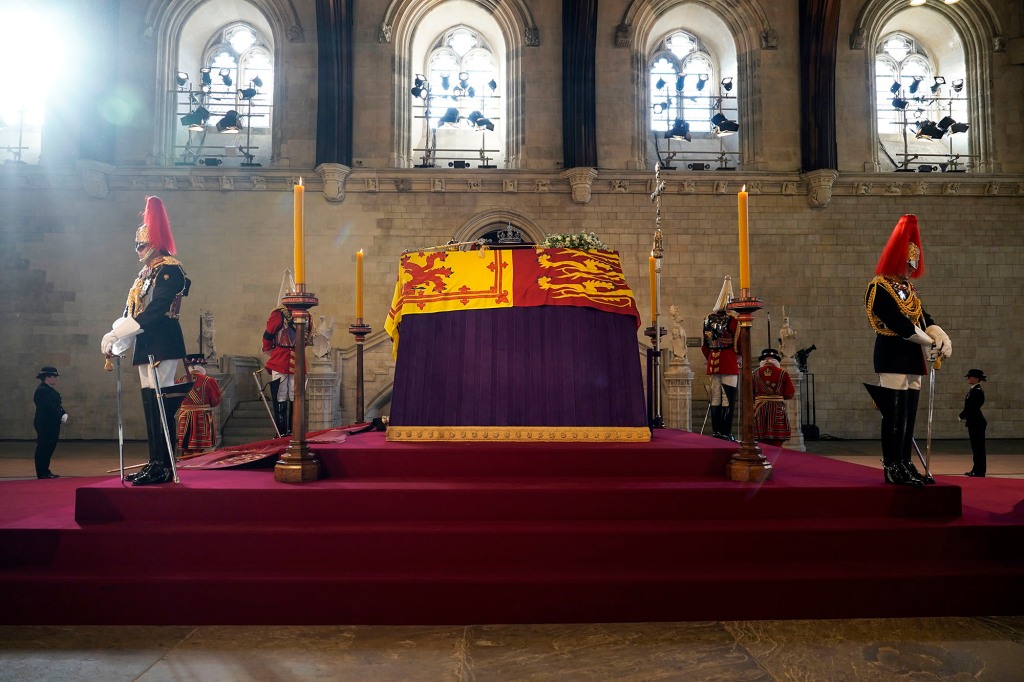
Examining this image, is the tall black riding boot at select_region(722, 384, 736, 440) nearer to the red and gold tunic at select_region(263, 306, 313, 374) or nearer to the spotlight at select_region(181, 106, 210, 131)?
the red and gold tunic at select_region(263, 306, 313, 374)

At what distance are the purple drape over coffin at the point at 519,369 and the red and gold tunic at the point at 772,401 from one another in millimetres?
3938

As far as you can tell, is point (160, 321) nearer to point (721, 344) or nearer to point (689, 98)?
point (721, 344)

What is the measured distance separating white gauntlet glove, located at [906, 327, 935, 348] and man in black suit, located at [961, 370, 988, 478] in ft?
15.7

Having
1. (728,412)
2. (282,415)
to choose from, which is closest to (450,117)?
(282,415)

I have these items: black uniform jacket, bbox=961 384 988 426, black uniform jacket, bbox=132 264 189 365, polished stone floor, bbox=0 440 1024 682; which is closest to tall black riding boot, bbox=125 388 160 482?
black uniform jacket, bbox=132 264 189 365

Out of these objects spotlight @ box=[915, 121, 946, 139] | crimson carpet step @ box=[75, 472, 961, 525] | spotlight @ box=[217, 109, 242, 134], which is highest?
spotlight @ box=[217, 109, 242, 134]

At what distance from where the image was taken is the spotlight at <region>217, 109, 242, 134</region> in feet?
42.5

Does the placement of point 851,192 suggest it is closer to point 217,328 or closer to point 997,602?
point 997,602

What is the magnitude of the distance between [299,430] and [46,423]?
5274 millimetres

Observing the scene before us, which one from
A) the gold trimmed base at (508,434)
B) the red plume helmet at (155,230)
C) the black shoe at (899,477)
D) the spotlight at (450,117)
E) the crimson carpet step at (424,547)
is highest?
the spotlight at (450,117)

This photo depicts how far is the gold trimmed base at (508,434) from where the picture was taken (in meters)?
4.43

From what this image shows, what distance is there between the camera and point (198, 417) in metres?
7.16

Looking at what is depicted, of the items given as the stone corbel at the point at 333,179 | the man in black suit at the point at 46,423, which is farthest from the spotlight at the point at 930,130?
the man in black suit at the point at 46,423

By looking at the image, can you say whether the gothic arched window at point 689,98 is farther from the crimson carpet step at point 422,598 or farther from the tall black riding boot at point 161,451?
the crimson carpet step at point 422,598
